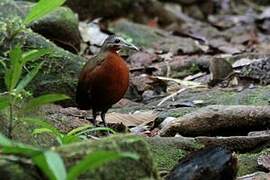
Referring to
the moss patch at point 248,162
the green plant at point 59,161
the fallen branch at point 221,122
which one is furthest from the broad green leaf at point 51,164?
the fallen branch at point 221,122

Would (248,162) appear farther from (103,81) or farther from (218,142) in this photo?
(103,81)

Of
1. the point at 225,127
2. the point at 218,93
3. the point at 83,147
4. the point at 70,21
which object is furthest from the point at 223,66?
the point at 83,147

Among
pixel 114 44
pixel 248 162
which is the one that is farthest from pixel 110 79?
pixel 248 162

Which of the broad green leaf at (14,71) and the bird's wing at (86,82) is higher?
the broad green leaf at (14,71)

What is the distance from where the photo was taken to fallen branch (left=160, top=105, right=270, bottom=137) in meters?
4.04

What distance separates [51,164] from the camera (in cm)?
224

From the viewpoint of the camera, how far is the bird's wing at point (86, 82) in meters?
4.58

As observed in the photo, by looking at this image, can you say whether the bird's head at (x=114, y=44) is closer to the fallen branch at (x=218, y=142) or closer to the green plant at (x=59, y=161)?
the fallen branch at (x=218, y=142)

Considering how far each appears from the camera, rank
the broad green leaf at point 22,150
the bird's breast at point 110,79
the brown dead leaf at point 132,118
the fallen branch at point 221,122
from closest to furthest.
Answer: the broad green leaf at point 22,150, the fallen branch at point 221,122, the bird's breast at point 110,79, the brown dead leaf at point 132,118

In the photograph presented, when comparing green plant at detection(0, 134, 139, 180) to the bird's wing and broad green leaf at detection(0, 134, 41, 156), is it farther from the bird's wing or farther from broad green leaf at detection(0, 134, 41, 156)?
the bird's wing

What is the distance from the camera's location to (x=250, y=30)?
33.9ft

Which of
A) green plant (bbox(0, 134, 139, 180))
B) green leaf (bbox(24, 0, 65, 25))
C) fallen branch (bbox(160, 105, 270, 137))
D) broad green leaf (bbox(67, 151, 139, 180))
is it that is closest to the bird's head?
fallen branch (bbox(160, 105, 270, 137))

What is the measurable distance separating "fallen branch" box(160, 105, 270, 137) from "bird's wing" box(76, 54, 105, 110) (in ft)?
2.35

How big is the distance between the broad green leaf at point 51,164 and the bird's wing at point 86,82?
2.25 m
